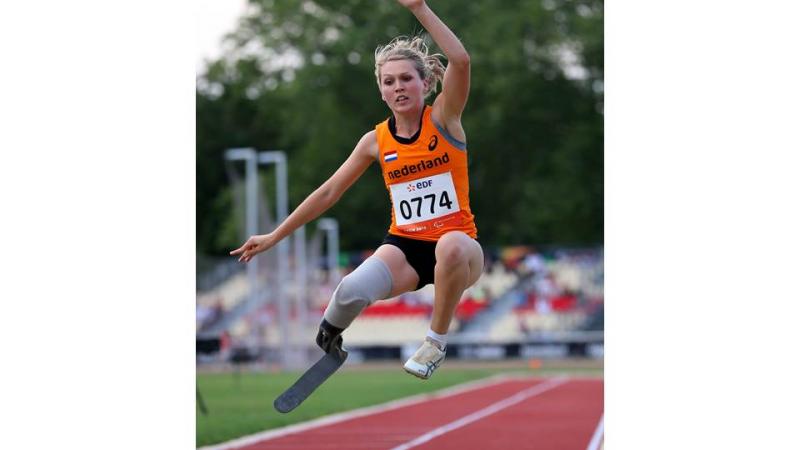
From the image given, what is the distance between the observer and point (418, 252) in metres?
6.90

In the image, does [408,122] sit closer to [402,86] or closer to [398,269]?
[402,86]

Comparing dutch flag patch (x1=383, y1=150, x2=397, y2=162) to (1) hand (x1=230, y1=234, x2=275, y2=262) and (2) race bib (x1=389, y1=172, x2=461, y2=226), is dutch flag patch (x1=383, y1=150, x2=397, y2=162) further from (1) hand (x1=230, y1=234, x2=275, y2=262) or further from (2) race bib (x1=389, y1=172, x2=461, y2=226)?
(1) hand (x1=230, y1=234, x2=275, y2=262)

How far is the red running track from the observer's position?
1155 cm

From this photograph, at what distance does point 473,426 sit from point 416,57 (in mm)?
7266

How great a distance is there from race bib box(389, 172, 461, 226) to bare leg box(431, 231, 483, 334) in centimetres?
20

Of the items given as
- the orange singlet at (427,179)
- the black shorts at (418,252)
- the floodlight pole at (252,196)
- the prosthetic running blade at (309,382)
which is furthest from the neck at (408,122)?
the floodlight pole at (252,196)

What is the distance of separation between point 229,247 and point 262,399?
1064 inches

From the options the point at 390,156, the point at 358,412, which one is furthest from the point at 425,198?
the point at 358,412

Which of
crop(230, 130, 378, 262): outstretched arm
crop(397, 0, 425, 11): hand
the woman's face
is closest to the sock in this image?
crop(230, 130, 378, 262): outstretched arm

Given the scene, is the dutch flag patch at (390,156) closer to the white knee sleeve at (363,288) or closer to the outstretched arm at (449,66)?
the outstretched arm at (449,66)

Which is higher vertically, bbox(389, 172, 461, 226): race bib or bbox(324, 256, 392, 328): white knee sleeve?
bbox(389, 172, 461, 226): race bib

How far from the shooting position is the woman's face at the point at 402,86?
6707 mm

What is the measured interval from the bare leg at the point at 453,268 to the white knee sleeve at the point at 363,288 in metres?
0.28

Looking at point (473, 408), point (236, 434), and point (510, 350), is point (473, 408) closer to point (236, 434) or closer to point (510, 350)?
point (236, 434)
